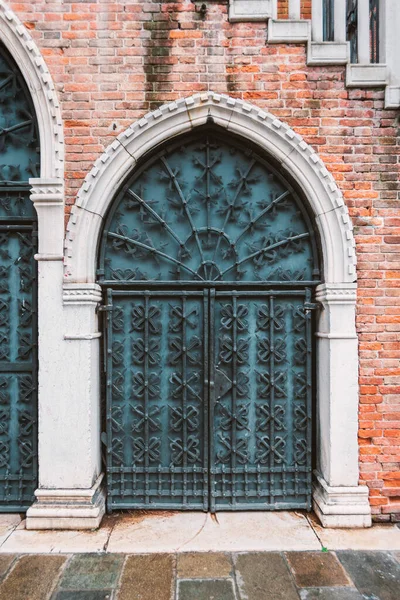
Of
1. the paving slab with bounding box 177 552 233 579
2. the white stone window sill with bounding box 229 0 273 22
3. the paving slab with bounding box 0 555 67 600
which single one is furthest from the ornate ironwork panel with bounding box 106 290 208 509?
the white stone window sill with bounding box 229 0 273 22

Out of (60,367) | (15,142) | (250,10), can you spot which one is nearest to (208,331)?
(60,367)

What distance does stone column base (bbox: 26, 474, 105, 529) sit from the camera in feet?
12.5

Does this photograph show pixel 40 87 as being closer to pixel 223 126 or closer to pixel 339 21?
pixel 223 126

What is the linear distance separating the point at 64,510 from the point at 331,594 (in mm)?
2343

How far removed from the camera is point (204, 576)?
3.15 metres

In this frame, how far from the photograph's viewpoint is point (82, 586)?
3059mm

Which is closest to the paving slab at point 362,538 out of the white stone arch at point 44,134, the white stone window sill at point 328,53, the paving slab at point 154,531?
the paving slab at point 154,531

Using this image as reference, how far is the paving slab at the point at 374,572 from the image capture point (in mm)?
3012

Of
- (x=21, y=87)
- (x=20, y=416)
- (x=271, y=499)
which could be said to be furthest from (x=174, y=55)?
(x=271, y=499)

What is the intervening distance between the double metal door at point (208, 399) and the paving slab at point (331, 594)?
109 cm

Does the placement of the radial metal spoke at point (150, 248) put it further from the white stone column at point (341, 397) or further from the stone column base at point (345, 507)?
the stone column base at point (345, 507)

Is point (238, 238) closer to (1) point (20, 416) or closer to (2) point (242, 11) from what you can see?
(2) point (242, 11)

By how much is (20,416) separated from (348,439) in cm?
319

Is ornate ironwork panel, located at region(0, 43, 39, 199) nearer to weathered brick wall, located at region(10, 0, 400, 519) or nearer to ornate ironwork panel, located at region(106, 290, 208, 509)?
weathered brick wall, located at region(10, 0, 400, 519)
